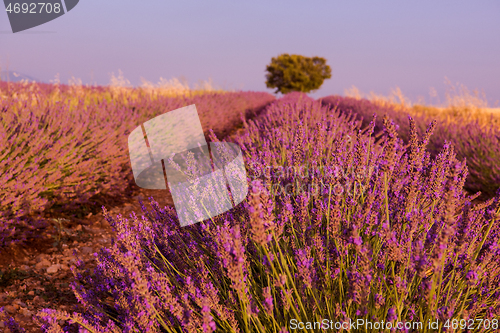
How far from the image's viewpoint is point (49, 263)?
284 centimetres

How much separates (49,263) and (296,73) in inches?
1334

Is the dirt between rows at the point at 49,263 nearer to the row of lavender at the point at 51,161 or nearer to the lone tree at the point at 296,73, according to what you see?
the row of lavender at the point at 51,161

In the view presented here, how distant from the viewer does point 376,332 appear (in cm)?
116

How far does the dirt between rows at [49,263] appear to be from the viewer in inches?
88.6

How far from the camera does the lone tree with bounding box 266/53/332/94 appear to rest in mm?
34031

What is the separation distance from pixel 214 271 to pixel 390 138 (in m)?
1.09

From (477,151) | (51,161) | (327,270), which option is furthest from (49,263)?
(477,151)

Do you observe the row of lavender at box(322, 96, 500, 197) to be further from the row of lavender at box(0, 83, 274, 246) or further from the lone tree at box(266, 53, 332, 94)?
the lone tree at box(266, 53, 332, 94)

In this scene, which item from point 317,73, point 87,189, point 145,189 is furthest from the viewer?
point 317,73

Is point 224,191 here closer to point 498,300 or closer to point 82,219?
point 498,300

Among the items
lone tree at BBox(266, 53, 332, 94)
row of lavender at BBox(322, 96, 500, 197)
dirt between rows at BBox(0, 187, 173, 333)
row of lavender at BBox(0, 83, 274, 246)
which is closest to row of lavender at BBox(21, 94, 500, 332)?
dirt between rows at BBox(0, 187, 173, 333)

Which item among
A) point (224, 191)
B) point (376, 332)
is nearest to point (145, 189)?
point (224, 191)

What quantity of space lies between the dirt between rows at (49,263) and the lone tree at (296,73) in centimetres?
3272

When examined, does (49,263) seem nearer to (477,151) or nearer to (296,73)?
(477,151)
